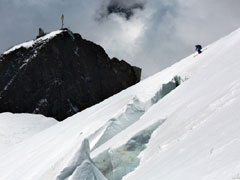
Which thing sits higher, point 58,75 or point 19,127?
point 58,75

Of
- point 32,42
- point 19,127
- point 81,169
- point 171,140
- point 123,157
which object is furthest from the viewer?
point 32,42

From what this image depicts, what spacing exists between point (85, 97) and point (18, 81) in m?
17.1

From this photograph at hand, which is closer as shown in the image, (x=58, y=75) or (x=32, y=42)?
(x=58, y=75)

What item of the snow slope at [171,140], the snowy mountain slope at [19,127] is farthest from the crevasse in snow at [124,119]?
the snowy mountain slope at [19,127]

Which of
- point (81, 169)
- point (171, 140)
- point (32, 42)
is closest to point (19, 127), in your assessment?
point (81, 169)

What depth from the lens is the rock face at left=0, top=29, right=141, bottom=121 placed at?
91.3 meters

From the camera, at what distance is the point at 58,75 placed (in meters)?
99.2

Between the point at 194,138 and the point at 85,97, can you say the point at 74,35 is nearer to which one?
the point at 85,97

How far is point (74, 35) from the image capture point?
106 metres

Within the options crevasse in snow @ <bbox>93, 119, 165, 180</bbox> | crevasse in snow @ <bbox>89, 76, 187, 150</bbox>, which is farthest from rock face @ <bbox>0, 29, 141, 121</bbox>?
crevasse in snow @ <bbox>93, 119, 165, 180</bbox>

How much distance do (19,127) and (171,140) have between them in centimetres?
3979

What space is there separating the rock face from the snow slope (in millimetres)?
76868

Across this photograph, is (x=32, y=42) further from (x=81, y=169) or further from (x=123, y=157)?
(x=81, y=169)

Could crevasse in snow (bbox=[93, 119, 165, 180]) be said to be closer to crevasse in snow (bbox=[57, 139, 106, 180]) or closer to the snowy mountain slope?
crevasse in snow (bbox=[57, 139, 106, 180])
